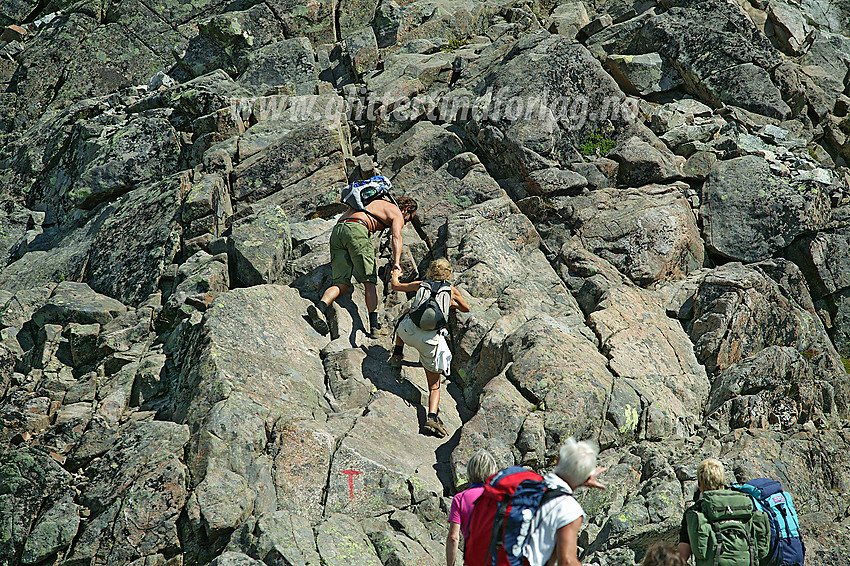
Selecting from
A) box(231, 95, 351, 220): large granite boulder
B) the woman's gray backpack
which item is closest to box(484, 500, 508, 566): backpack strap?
the woman's gray backpack

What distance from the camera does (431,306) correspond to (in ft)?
45.1

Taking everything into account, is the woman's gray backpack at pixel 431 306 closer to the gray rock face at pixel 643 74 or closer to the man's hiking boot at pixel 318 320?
the man's hiking boot at pixel 318 320

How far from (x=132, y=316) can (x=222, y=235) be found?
317cm

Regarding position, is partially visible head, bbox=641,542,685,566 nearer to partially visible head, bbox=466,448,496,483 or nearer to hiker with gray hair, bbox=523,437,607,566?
hiker with gray hair, bbox=523,437,607,566

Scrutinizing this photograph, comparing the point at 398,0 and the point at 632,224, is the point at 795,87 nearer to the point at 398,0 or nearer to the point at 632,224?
the point at 632,224

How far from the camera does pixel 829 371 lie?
16.4 m

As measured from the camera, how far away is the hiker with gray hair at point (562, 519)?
6.85 meters

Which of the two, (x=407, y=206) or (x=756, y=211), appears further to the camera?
(x=756, y=211)

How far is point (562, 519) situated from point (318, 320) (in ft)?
31.6

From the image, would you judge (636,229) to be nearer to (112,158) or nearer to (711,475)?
(711,475)

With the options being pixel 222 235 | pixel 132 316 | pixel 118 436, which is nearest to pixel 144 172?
pixel 222 235

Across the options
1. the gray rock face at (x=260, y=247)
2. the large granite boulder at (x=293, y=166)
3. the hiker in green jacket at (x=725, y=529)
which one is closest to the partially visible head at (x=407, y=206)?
the large granite boulder at (x=293, y=166)

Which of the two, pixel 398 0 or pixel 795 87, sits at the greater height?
pixel 398 0

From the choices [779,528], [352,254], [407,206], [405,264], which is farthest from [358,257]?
[779,528]
